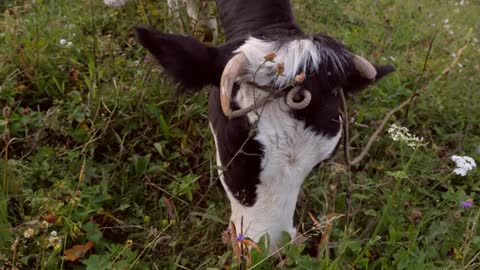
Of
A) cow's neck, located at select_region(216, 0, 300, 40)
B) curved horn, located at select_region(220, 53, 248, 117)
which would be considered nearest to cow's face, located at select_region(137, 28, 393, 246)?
curved horn, located at select_region(220, 53, 248, 117)

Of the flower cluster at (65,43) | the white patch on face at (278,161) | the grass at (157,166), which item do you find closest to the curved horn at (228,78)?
the white patch on face at (278,161)

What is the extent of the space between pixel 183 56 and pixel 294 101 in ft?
1.49

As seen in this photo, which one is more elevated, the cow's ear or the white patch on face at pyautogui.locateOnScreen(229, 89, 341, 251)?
the cow's ear

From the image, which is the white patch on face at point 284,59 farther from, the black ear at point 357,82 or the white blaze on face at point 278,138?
the black ear at point 357,82

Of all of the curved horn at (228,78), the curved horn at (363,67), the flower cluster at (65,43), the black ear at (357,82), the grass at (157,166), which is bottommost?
the grass at (157,166)

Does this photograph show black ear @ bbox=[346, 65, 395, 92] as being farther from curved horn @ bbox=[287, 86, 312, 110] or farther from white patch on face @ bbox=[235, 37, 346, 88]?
curved horn @ bbox=[287, 86, 312, 110]

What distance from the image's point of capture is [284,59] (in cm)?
203

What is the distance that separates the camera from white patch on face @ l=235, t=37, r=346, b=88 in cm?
202

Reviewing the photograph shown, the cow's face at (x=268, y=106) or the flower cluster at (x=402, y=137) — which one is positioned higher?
the cow's face at (x=268, y=106)

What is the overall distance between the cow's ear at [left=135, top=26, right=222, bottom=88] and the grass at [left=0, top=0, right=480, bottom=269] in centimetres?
30

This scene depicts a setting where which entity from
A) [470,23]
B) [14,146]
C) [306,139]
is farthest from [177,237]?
[470,23]

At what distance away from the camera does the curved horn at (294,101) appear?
1.96 meters

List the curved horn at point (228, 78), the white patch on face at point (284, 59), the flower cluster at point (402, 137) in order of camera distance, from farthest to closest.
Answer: the flower cluster at point (402, 137)
the white patch on face at point (284, 59)
the curved horn at point (228, 78)

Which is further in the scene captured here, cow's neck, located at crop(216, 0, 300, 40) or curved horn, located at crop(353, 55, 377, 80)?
cow's neck, located at crop(216, 0, 300, 40)
